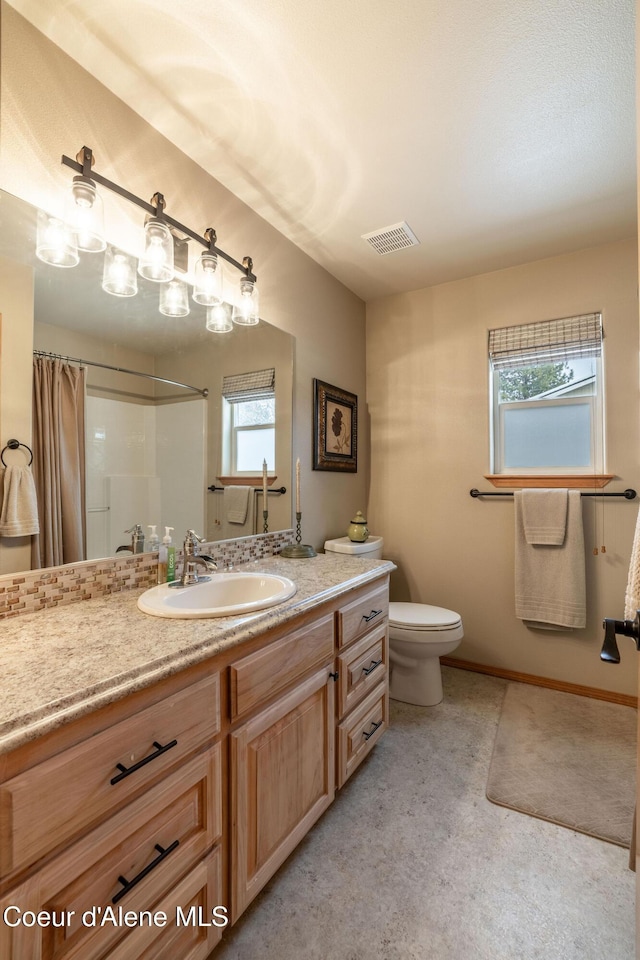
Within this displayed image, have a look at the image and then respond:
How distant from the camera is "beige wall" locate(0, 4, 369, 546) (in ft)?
3.84

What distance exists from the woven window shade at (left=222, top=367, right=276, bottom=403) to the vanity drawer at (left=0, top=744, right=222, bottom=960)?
1393mm

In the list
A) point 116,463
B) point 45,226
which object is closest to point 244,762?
point 116,463

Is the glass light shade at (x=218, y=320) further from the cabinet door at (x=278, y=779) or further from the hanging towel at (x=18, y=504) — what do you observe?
the cabinet door at (x=278, y=779)

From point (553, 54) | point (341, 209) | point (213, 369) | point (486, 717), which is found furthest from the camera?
point (486, 717)

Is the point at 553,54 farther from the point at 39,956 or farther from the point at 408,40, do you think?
the point at 39,956

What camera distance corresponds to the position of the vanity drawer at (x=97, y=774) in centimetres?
65

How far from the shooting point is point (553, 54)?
132 centimetres

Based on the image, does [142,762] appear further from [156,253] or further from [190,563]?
[156,253]

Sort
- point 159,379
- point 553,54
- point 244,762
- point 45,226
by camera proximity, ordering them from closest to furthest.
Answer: point 244,762
point 45,226
point 553,54
point 159,379

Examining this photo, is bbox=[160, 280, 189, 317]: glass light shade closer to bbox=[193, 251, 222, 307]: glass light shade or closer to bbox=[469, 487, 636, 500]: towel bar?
bbox=[193, 251, 222, 307]: glass light shade

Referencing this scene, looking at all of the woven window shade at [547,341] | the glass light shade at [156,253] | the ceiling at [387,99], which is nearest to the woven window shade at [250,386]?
the glass light shade at [156,253]

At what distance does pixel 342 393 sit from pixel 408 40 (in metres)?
1.67

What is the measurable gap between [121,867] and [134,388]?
51.0 inches

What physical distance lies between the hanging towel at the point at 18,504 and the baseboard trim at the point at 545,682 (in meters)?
2.58
